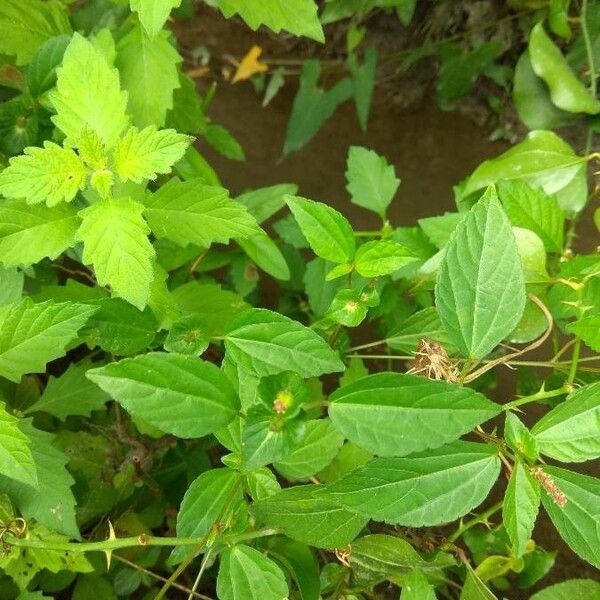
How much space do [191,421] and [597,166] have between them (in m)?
1.35

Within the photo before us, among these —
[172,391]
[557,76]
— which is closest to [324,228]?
[172,391]

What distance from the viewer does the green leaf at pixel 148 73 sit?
1067 mm

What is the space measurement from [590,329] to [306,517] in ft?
1.28

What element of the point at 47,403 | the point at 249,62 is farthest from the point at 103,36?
the point at 249,62

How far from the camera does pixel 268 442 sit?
646 millimetres

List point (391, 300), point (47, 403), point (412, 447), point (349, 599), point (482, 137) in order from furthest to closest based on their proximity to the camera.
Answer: point (482, 137)
point (391, 300)
point (47, 403)
point (349, 599)
point (412, 447)

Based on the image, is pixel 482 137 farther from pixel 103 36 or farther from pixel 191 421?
pixel 191 421

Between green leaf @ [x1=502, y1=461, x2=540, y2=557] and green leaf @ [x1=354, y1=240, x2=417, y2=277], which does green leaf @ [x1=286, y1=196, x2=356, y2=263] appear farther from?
green leaf @ [x1=502, y1=461, x2=540, y2=557]

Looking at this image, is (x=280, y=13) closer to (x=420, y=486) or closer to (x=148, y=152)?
(x=148, y=152)

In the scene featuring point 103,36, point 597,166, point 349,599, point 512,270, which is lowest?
point 349,599

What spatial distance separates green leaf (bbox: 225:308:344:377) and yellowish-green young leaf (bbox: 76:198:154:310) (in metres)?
0.12

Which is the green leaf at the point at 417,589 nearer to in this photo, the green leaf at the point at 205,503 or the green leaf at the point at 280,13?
the green leaf at the point at 205,503

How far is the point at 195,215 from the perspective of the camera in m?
0.90

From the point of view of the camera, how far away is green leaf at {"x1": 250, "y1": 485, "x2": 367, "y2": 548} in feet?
2.48
